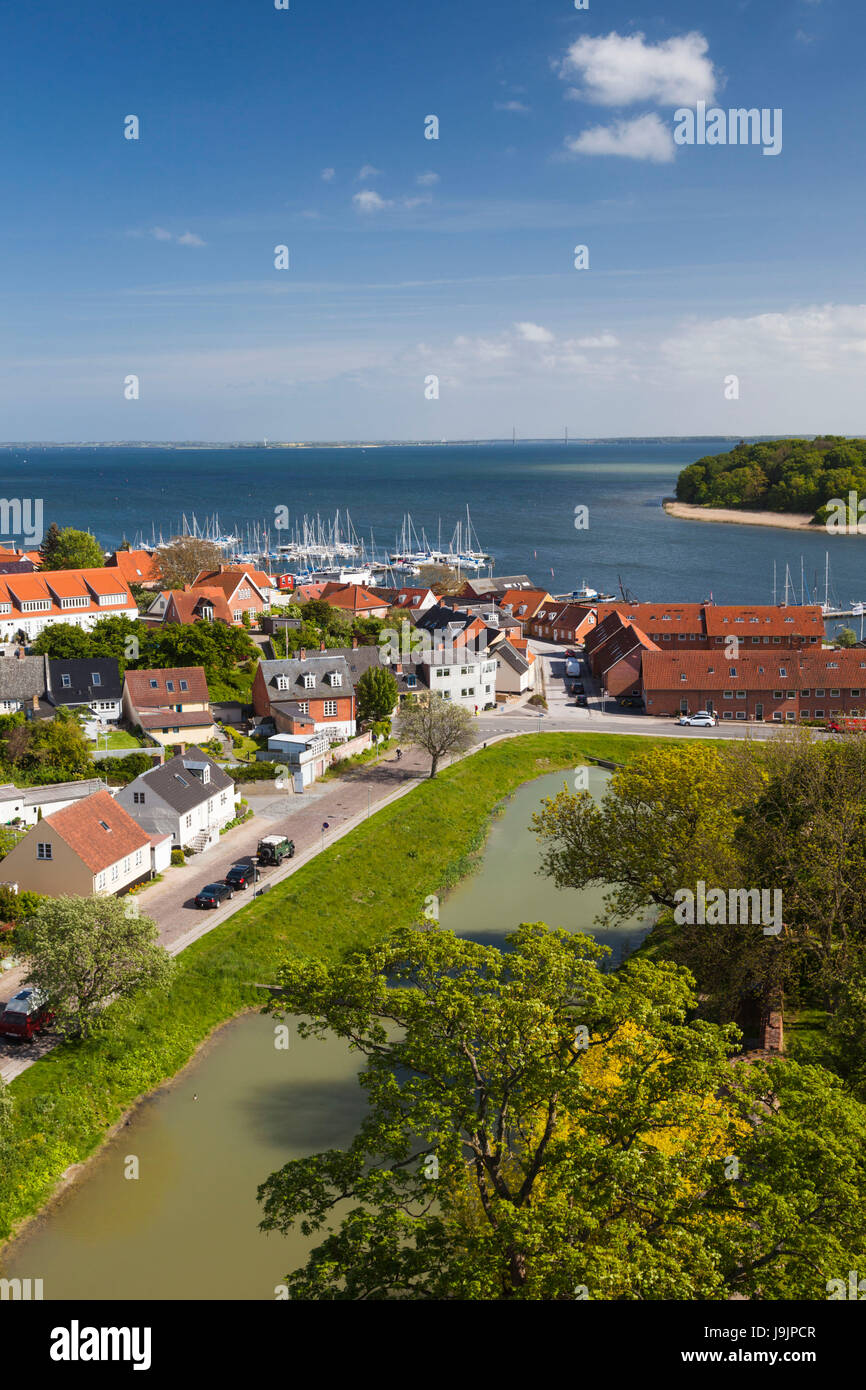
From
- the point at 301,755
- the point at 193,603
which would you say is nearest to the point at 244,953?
the point at 301,755

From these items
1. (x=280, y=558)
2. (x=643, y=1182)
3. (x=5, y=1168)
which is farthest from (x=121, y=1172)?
(x=280, y=558)

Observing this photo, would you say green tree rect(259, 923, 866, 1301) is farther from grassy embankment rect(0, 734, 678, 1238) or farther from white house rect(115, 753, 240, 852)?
white house rect(115, 753, 240, 852)

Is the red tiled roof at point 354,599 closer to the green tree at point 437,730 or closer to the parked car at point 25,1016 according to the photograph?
the green tree at point 437,730

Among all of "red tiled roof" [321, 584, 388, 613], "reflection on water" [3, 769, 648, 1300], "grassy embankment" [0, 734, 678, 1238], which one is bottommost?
"reflection on water" [3, 769, 648, 1300]

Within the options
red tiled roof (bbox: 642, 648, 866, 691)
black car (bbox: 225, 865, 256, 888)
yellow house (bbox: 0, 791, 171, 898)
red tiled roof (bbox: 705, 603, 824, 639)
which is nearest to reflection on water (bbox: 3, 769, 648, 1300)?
black car (bbox: 225, 865, 256, 888)

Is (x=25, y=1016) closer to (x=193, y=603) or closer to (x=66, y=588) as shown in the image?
(x=193, y=603)

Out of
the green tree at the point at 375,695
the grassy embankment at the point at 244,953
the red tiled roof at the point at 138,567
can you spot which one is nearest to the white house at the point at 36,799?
the grassy embankment at the point at 244,953

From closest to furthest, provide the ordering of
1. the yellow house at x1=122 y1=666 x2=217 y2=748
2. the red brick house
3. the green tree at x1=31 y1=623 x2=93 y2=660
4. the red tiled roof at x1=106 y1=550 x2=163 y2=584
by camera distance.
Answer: the yellow house at x1=122 y1=666 x2=217 y2=748, the green tree at x1=31 y1=623 x2=93 y2=660, the red brick house, the red tiled roof at x1=106 y1=550 x2=163 y2=584

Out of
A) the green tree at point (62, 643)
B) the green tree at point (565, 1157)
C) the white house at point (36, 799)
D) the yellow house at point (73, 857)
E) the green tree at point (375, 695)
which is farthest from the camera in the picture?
the green tree at point (62, 643)
